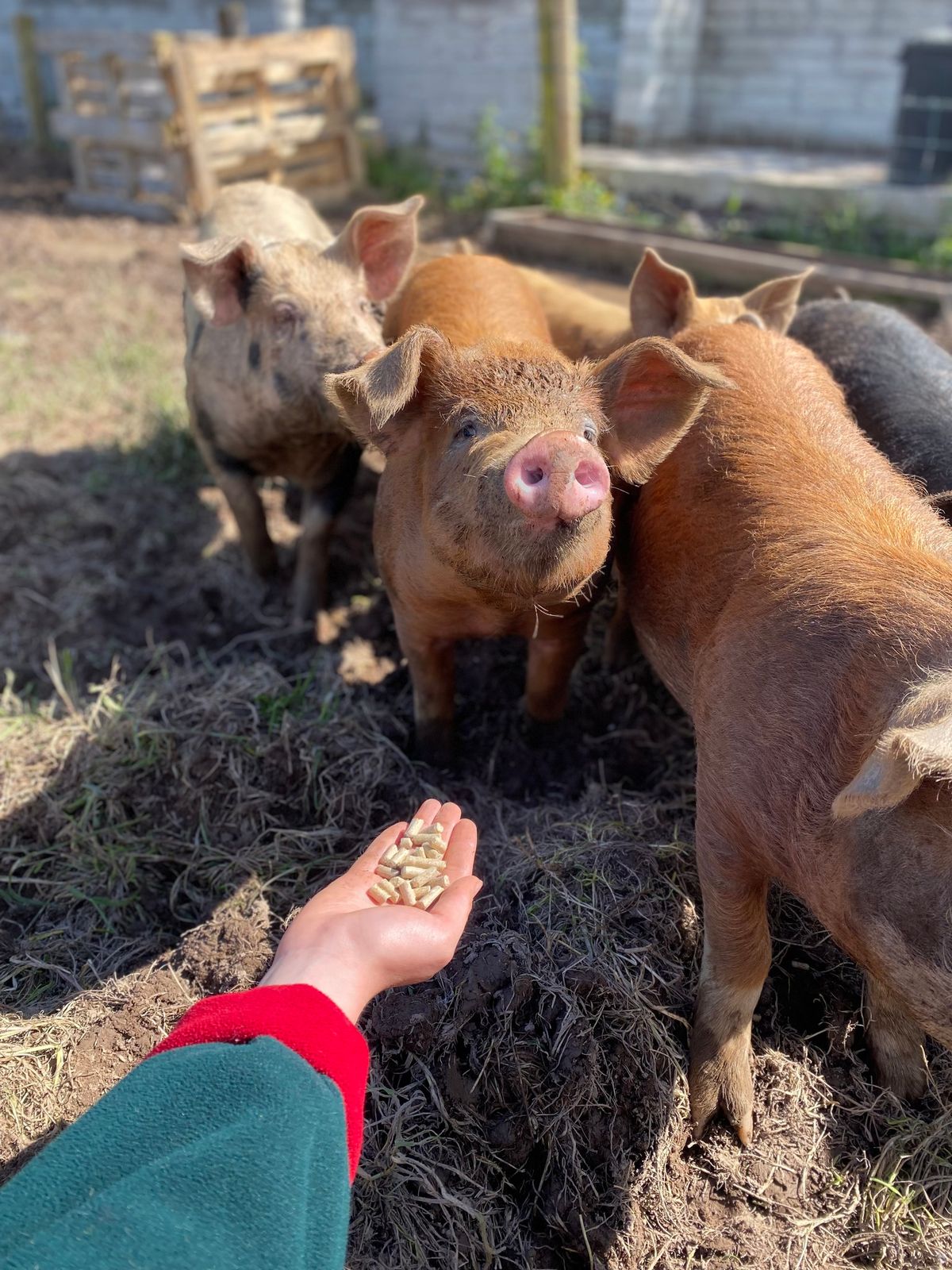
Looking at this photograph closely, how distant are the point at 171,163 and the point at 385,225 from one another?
6778 millimetres

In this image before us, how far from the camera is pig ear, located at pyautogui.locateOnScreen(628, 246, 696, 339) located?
373 centimetres

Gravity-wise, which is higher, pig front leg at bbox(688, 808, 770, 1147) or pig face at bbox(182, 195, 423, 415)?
pig face at bbox(182, 195, 423, 415)

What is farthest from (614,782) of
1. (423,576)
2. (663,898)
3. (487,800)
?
(423,576)

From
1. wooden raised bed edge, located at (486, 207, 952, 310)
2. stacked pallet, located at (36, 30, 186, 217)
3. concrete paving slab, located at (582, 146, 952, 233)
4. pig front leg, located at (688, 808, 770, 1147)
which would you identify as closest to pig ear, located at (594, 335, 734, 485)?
pig front leg, located at (688, 808, 770, 1147)

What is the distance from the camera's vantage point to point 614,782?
12.2ft

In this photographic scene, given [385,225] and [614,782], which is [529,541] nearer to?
[614,782]

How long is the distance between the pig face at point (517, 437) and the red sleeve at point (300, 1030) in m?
1.18

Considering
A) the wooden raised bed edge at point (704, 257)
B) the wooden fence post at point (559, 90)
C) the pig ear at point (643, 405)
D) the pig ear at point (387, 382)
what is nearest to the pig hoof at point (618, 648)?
the pig ear at point (643, 405)

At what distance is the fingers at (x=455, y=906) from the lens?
223 cm

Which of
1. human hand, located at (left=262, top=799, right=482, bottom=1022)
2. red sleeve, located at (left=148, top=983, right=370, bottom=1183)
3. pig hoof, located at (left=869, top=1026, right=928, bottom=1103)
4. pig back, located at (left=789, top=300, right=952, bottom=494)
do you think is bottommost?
pig hoof, located at (left=869, top=1026, right=928, bottom=1103)

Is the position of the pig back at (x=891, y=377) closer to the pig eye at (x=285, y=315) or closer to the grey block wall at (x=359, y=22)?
the pig eye at (x=285, y=315)

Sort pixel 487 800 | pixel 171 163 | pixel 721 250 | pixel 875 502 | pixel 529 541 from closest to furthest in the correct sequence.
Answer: pixel 529 541 < pixel 875 502 < pixel 487 800 < pixel 721 250 < pixel 171 163

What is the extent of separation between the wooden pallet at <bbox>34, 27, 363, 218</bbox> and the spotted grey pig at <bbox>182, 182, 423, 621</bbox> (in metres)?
5.88

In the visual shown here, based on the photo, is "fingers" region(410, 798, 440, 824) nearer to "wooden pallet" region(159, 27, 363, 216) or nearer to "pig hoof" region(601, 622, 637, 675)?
"pig hoof" region(601, 622, 637, 675)
